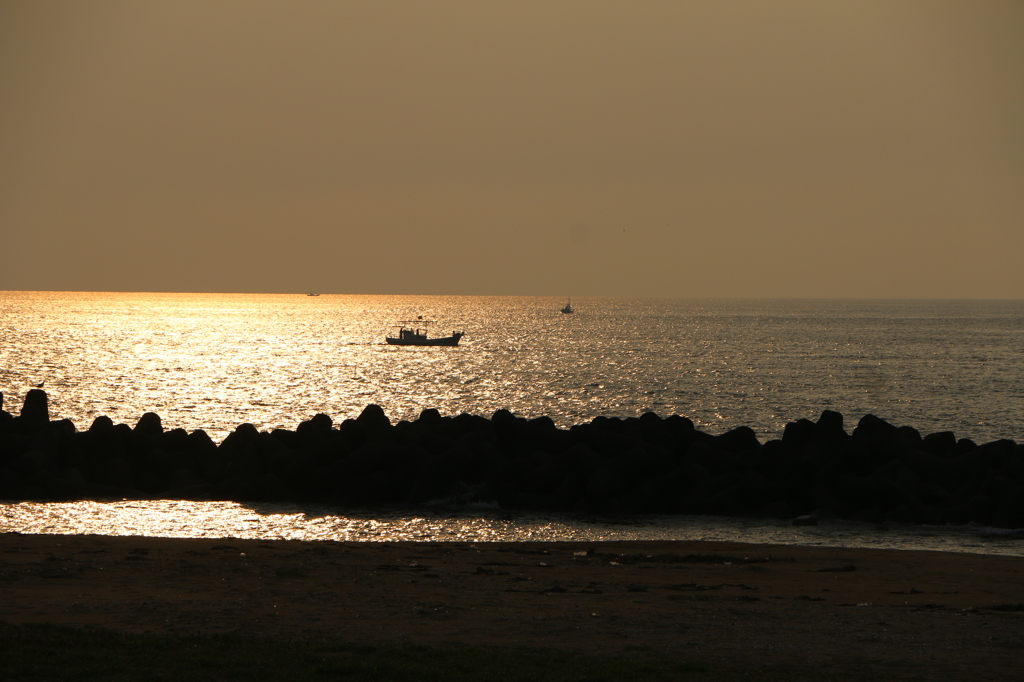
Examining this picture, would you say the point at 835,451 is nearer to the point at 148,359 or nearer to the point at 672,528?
the point at 672,528

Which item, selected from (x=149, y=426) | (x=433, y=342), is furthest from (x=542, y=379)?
(x=149, y=426)

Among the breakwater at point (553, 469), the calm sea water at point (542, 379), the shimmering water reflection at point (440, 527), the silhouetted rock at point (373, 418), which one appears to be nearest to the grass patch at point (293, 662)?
the shimmering water reflection at point (440, 527)

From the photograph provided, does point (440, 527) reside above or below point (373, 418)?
below

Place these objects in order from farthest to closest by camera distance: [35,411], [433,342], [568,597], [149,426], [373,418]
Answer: [433,342], [149,426], [35,411], [373,418], [568,597]

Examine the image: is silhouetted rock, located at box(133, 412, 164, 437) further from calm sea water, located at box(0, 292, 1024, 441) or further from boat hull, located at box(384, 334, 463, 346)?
boat hull, located at box(384, 334, 463, 346)

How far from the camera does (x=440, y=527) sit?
2277 cm

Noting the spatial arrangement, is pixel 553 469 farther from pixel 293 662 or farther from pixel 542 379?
pixel 542 379

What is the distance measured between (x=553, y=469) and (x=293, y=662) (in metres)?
16.2

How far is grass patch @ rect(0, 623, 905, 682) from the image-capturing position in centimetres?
929

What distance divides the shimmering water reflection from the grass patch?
34.1 feet

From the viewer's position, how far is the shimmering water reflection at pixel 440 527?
2130 cm

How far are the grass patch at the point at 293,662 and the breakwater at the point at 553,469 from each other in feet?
48.1

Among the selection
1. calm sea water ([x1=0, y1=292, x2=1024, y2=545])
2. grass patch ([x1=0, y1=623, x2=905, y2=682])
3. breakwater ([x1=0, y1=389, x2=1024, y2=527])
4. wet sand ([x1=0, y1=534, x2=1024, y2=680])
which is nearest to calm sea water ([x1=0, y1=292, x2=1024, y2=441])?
calm sea water ([x1=0, y1=292, x2=1024, y2=545])

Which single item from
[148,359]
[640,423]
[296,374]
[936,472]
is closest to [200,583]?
[640,423]
